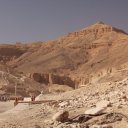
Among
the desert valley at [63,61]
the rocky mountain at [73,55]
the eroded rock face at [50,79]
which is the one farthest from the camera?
the rocky mountain at [73,55]

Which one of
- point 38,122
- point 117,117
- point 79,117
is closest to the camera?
point 117,117

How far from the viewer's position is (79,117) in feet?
42.4

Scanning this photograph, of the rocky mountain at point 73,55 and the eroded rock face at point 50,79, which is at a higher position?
the rocky mountain at point 73,55

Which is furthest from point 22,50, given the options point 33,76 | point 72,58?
point 33,76

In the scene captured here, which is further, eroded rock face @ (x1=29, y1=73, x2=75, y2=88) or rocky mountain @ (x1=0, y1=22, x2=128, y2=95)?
rocky mountain @ (x1=0, y1=22, x2=128, y2=95)

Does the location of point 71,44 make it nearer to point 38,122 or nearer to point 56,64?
point 56,64

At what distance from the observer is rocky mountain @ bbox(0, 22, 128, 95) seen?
84875mm

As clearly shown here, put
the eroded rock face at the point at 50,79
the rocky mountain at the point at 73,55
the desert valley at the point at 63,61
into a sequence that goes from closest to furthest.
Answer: the desert valley at the point at 63,61, the eroded rock face at the point at 50,79, the rocky mountain at the point at 73,55

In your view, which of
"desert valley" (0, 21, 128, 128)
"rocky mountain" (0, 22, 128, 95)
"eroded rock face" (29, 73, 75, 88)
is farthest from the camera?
"rocky mountain" (0, 22, 128, 95)

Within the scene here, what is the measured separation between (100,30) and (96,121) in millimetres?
104861

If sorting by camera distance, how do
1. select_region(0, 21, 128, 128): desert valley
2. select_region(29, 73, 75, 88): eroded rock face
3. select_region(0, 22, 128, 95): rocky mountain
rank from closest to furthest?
select_region(0, 21, 128, 128): desert valley → select_region(29, 73, 75, 88): eroded rock face → select_region(0, 22, 128, 95): rocky mountain

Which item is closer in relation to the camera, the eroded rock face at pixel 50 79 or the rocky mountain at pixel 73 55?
the eroded rock face at pixel 50 79

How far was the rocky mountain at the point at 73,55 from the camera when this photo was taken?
278 feet

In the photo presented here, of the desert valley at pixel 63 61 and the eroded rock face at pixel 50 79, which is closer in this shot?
the desert valley at pixel 63 61
